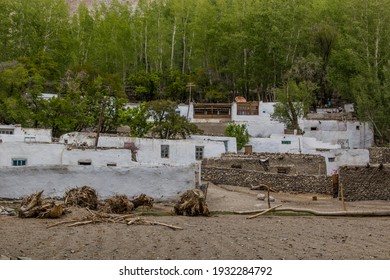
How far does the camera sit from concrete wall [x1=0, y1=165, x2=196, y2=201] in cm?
1744

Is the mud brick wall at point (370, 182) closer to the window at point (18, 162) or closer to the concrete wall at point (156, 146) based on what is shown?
the concrete wall at point (156, 146)

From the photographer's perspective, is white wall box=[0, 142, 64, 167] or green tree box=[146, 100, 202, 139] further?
green tree box=[146, 100, 202, 139]

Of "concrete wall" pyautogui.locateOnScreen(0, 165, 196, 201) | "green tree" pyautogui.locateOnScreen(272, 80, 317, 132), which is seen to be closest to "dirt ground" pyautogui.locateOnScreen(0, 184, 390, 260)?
"concrete wall" pyautogui.locateOnScreen(0, 165, 196, 201)

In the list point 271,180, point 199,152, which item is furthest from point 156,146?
point 271,180

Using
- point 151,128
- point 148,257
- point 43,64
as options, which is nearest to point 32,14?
point 43,64

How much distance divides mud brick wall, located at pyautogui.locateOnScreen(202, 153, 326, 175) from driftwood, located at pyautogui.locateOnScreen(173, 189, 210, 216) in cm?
870

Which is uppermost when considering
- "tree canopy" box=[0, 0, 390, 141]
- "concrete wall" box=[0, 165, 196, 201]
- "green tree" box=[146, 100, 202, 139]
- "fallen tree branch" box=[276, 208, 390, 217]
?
"tree canopy" box=[0, 0, 390, 141]

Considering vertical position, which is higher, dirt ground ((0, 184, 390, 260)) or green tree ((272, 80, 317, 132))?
green tree ((272, 80, 317, 132))

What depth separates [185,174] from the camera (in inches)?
714

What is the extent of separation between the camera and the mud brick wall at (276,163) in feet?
80.7

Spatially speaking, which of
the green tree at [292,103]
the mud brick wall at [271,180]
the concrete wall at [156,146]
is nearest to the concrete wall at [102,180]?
the mud brick wall at [271,180]

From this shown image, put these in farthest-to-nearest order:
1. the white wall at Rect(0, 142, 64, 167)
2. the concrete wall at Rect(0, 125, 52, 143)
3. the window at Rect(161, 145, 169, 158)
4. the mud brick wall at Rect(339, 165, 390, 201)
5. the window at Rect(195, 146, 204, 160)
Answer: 1. the window at Rect(195, 146, 204, 160)
2. the window at Rect(161, 145, 169, 158)
3. the concrete wall at Rect(0, 125, 52, 143)
4. the white wall at Rect(0, 142, 64, 167)
5. the mud brick wall at Rect(339, 165, 390, 201)

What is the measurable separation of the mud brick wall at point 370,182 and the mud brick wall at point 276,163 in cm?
555

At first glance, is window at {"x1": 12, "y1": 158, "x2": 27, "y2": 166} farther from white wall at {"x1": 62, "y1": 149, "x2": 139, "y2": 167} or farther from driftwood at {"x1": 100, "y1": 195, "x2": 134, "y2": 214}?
driftwood at {"x1": 100, "y1": 195, "x2": 134, "y2": 214}
